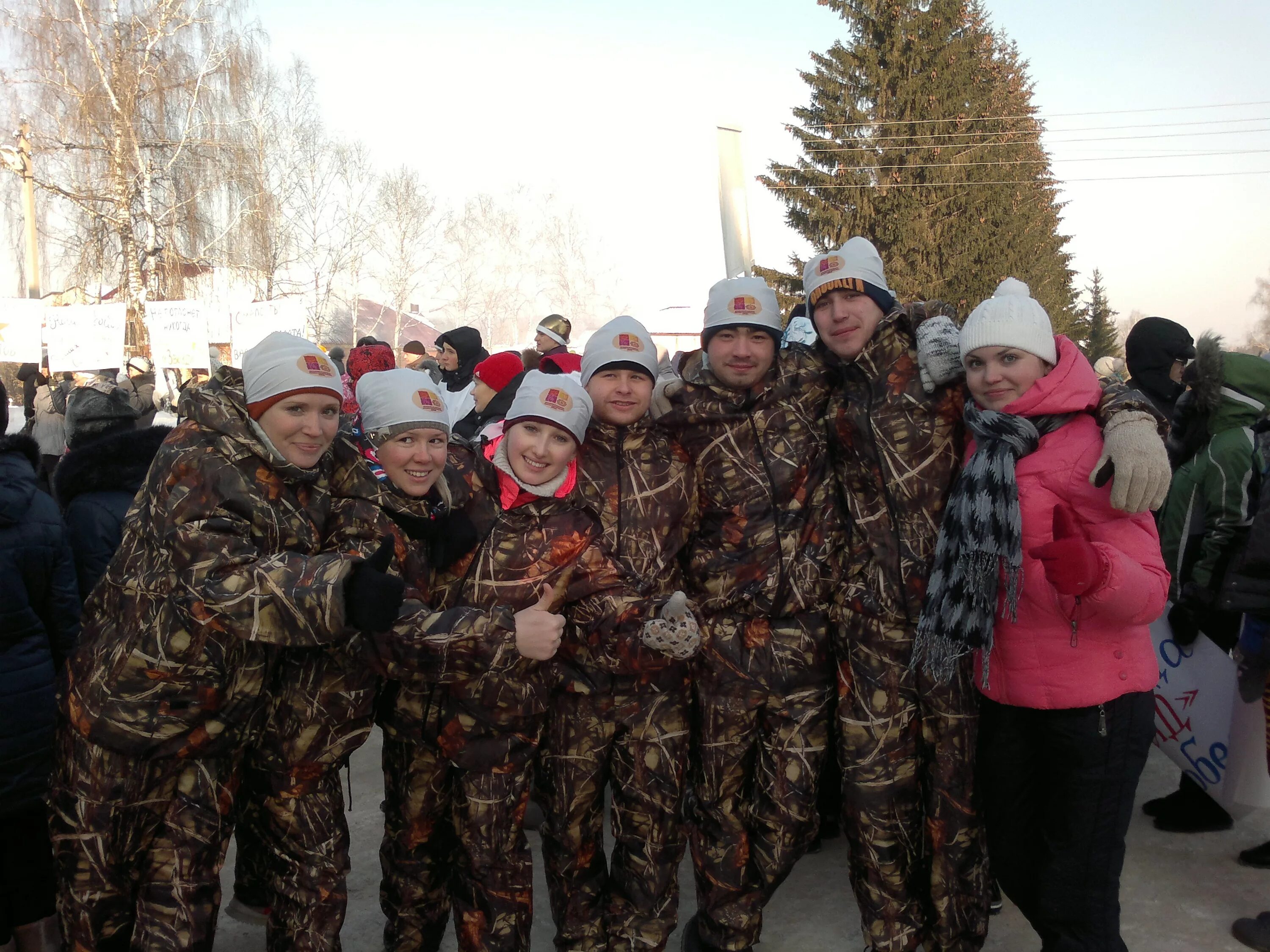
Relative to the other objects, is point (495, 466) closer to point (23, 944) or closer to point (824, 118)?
point (23, 944)

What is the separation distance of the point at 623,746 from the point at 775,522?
91 cm

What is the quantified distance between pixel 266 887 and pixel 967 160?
26.3 meters

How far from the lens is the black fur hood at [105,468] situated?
3.19 m

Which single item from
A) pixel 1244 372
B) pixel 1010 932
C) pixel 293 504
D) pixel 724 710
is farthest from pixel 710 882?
pixel 1244 372

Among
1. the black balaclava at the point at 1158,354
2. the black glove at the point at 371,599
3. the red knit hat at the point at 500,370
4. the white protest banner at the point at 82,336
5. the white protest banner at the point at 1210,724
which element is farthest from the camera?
the white protest banner at the point at 82,336

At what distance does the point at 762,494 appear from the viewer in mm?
3000

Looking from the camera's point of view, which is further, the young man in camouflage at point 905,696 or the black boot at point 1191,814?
the black boot at point 1191,814

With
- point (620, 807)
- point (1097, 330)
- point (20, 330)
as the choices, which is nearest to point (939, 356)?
point (620, 807)

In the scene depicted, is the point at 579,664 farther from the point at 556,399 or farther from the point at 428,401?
the point at 428,401

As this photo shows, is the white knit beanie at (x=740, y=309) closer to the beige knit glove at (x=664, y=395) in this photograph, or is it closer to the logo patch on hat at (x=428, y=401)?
the beige knit glove at (x=664, y=395)

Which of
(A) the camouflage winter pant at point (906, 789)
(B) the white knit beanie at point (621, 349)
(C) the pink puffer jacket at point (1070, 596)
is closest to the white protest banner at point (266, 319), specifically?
(B) the white knit beanie at point (621, 349)

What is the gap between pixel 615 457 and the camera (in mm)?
3039

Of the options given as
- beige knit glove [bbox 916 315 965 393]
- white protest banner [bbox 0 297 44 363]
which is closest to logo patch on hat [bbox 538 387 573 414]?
beige knit glove [bbox 916 315 965 393]

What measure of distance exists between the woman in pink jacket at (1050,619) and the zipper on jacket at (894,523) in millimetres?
144
